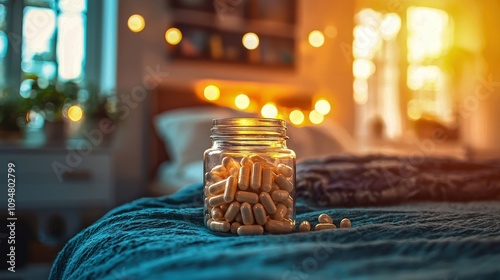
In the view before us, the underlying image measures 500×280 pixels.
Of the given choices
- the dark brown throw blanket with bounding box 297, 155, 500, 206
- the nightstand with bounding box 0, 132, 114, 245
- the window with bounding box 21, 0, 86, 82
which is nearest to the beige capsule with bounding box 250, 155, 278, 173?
the dark brown throw blanket with bounding box 297, 155, 500, 206

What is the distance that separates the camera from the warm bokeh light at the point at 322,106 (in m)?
3.34

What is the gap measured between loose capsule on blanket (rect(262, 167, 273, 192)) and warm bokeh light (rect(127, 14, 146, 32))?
222 centimetres

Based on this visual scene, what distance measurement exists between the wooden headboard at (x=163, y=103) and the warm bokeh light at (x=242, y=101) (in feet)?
0.77

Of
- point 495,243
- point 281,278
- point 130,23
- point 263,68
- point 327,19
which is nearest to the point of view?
point 281,278

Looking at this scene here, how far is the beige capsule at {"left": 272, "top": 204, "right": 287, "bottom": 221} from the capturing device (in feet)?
2.56

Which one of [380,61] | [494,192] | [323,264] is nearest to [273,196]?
[323,264]

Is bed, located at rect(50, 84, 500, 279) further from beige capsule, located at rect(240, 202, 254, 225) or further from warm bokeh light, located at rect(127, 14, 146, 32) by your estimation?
warm bokeh light, located at rect(127, 14, 146, 32)

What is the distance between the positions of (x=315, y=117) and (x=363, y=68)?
754 mm

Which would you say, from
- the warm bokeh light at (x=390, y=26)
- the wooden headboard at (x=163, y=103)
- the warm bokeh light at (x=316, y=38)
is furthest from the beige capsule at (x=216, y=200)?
the warm bokeh light at (x=390, y=26)

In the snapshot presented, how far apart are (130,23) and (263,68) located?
866 millimetres

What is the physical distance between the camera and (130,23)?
2.80 meters

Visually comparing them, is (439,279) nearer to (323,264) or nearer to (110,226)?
(323,264)

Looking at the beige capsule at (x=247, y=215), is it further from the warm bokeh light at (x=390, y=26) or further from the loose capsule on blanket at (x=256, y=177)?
the warm bokeh light at (x=390, y=26)

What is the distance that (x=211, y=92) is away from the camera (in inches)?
118
